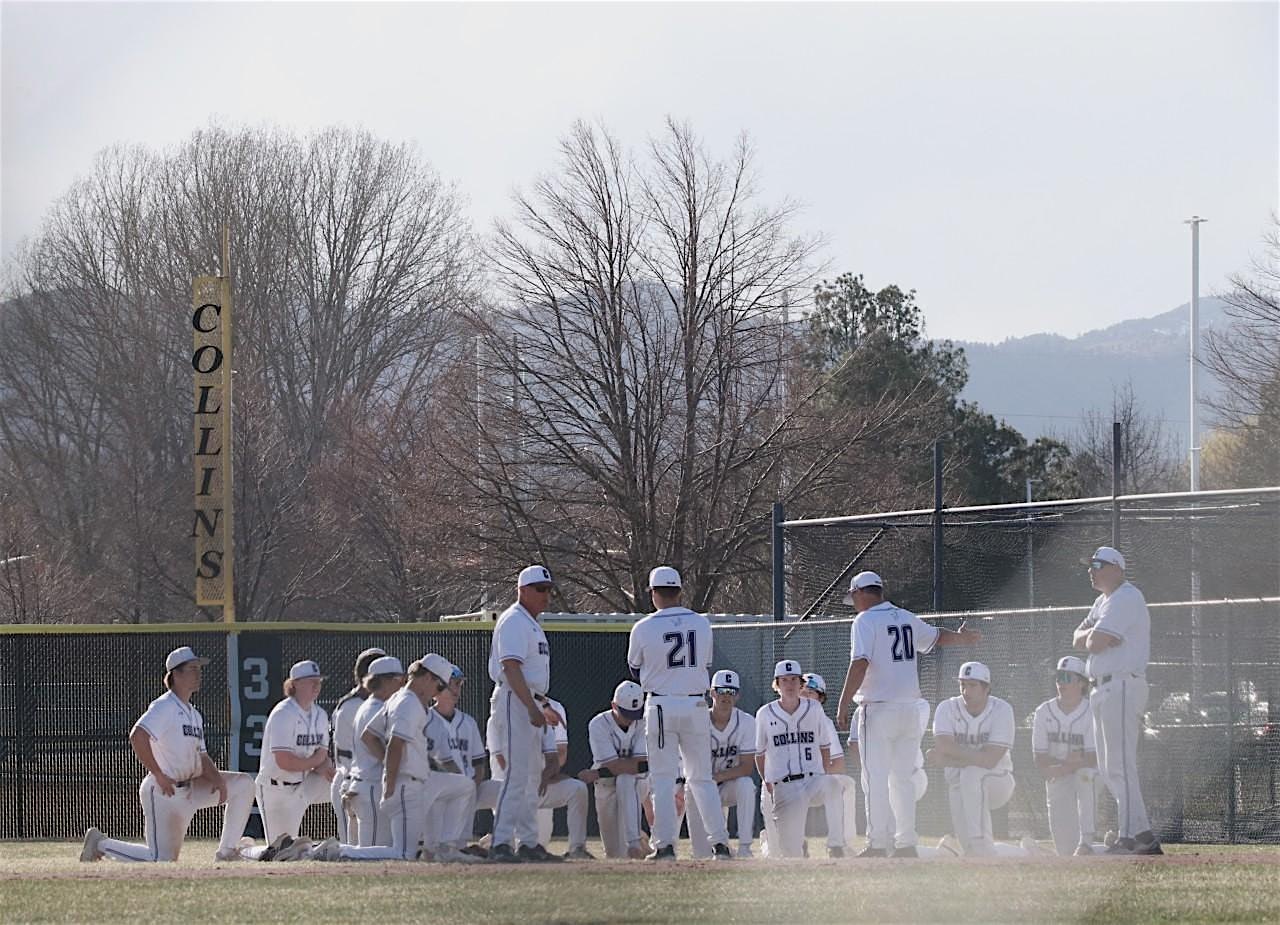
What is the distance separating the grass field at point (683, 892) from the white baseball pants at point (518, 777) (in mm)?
707

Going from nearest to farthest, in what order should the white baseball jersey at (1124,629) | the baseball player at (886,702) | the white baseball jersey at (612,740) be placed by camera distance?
the white baseball jersey at (1124,629) → the baseball player at (886,702) → the white baseball jersey at (612,740)

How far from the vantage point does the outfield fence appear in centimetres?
1514

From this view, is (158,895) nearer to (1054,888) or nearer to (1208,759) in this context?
(1054,888)

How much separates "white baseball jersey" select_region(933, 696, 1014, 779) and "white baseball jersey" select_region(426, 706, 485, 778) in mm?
3255

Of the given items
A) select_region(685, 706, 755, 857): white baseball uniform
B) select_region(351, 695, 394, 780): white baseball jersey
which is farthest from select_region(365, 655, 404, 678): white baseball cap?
select_region(685, 706, 755, 857): white baseball uniform

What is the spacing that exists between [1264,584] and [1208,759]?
5956 mm

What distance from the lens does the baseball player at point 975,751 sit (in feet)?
42.5

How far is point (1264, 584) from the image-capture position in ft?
67.4

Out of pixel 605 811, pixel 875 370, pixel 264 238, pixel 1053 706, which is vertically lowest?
pixel 605 811

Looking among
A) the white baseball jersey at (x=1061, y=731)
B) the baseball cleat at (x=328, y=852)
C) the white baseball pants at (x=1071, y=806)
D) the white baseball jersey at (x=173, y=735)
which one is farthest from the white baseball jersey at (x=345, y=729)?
the white baseball pants at (x=1071, y=806)

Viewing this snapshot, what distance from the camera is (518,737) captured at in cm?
1134

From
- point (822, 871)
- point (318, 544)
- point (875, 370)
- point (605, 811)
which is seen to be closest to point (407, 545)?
point (318, 544)

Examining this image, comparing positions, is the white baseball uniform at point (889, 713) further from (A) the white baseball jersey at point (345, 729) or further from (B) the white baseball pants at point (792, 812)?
(A) the white baseball jersey at point (345, 729)

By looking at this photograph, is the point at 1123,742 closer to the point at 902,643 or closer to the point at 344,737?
the point at 902,643
